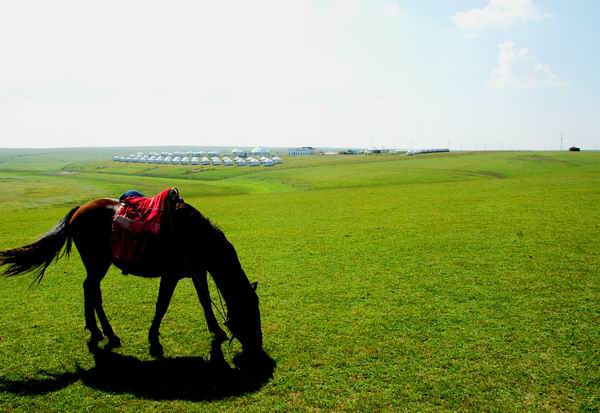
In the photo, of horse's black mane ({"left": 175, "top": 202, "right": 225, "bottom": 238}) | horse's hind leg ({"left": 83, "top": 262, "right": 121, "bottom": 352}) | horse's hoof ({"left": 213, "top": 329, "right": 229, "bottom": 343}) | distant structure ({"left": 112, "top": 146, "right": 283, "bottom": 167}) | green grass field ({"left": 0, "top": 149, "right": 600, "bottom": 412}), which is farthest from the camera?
distant structure ({"left": 112, "top": 146, "right": 283, "bottom": 167})

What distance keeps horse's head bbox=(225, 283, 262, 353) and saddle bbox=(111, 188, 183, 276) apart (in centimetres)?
160

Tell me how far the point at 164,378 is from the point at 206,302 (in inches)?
55.2

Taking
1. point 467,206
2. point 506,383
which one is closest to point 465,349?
point 506,383

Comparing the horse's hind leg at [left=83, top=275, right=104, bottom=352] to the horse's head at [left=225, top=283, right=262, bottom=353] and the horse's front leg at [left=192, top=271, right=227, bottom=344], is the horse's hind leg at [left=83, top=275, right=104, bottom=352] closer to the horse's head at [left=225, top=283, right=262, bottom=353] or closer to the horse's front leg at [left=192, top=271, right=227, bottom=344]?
the horse's front leg at [left=192, top=271, right=227, bottom=344]

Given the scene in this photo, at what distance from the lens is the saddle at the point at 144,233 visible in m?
6.50

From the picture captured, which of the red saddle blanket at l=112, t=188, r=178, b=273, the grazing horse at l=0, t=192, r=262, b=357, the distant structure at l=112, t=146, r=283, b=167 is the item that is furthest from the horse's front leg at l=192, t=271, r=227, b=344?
the distant structure at l=112, t=146, r=283, b=167

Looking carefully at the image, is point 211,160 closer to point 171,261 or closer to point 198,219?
point 171,261

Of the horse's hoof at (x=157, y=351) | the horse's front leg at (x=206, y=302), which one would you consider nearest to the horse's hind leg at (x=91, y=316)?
the horse's hoof at (x=157, y=351)

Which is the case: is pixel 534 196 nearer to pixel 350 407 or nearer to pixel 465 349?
pixel 465 349

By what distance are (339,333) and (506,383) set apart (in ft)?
9.53

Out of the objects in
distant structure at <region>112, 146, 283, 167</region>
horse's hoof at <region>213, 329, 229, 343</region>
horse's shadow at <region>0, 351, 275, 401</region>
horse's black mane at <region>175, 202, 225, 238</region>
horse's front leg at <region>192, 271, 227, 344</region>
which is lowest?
horse's shadow at <region>0, 351, 275, 401</region>

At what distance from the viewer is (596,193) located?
80.6 ft

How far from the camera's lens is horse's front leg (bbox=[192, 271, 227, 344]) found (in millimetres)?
6625

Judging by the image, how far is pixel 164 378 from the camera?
597 cm
